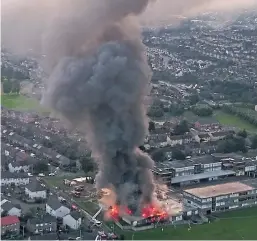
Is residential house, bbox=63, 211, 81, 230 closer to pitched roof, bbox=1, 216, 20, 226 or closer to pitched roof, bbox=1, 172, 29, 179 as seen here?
pitched roof, bbox=1, 216, 20, 226

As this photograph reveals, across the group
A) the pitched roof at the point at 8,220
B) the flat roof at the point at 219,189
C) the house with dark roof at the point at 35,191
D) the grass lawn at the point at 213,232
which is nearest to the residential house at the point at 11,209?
the pitched roof at the point at 8,220

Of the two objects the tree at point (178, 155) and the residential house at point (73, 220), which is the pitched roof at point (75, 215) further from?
the tree at point (178, 155)

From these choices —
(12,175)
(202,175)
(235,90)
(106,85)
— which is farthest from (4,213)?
(235,90)

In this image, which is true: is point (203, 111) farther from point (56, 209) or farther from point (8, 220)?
point (8, 220)

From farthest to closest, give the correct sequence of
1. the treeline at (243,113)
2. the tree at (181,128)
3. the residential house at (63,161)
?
the treeline at (243,113) → the tree at (181,128) → the residential house at (63,161)

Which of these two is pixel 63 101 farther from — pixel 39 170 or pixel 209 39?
pixel 209 39
